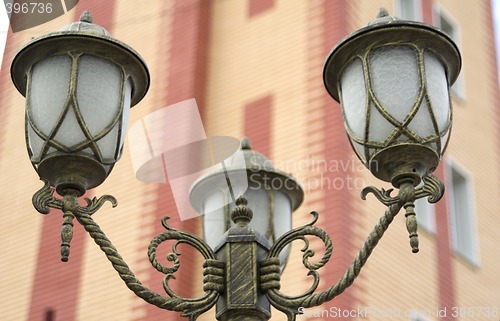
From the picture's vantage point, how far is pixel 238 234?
4.88 metres

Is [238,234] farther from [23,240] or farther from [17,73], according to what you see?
[23,240]

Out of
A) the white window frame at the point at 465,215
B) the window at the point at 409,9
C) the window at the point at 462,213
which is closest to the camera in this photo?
the white window frame at the point at 465,215

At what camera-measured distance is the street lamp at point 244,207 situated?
466cm

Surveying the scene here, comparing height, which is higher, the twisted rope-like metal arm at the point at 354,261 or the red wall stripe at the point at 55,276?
the red wall stripe at the point at 55,276

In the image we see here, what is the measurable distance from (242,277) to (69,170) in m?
0.97

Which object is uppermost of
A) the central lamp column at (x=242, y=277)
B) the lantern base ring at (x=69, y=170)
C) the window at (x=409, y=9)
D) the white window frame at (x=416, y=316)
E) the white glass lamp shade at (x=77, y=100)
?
the window at (x=409, y=9)

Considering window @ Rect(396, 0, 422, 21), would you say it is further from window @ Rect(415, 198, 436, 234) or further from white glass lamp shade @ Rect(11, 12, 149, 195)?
white glass lamp shade @ Rect(11, 12, 149, 195)

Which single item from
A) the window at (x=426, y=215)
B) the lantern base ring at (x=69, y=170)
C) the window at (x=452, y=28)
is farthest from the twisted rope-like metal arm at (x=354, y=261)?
the window at (x=452, y=28)

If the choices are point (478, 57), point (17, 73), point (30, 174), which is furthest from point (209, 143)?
point (17, 73)

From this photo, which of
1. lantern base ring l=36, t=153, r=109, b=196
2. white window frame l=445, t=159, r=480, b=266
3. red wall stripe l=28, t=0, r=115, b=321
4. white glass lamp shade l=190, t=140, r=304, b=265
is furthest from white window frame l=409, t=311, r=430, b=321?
lantern base ring l=36, t=153, r=109, b=196

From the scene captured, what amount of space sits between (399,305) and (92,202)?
8742mm

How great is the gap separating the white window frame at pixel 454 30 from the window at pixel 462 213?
1.34 metres

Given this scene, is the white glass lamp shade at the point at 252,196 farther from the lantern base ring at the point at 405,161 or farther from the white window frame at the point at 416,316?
the white window frame at the point at 416,316

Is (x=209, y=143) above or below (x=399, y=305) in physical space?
above
